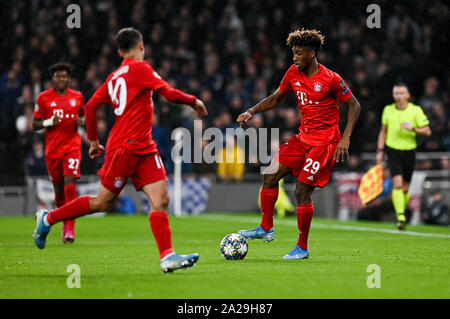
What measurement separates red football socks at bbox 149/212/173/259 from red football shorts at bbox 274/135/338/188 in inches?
81.2

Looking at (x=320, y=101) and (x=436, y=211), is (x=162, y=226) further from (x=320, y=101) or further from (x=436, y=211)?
(x=436, y=211)

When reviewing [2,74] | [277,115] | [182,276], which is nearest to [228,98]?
[277,115]

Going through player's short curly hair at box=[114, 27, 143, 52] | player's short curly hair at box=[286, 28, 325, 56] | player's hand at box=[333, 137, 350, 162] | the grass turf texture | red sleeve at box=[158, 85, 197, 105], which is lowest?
the grass turf texture

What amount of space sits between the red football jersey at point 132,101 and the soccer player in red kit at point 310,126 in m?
1.58

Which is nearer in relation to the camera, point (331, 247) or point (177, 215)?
point (331, 247)

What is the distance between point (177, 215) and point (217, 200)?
1.53 metres

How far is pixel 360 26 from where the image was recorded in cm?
2267

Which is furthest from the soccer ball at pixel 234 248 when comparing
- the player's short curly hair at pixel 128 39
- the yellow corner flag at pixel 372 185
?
the yellow corner flag at pixel 372 185

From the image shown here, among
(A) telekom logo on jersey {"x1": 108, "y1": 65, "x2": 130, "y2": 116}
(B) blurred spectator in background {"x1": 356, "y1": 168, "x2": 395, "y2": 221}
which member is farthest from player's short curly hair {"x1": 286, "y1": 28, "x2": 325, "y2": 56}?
(B) blurred spectator in background {"x1": 356, "y1": 168, "x2": 395, "y2": 221}

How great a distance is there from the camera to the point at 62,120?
10789 millimetres

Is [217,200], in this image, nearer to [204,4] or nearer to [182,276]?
[204,4]

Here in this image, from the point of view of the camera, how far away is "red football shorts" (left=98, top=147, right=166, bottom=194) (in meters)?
6.62

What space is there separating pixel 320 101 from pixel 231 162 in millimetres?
11302

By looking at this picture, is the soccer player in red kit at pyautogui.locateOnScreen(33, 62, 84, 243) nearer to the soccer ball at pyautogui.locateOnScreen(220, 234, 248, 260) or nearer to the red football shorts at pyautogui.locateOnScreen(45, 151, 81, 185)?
the red football shorts at pyautogui.locateOnScreen(45, 151, 81, 185)
